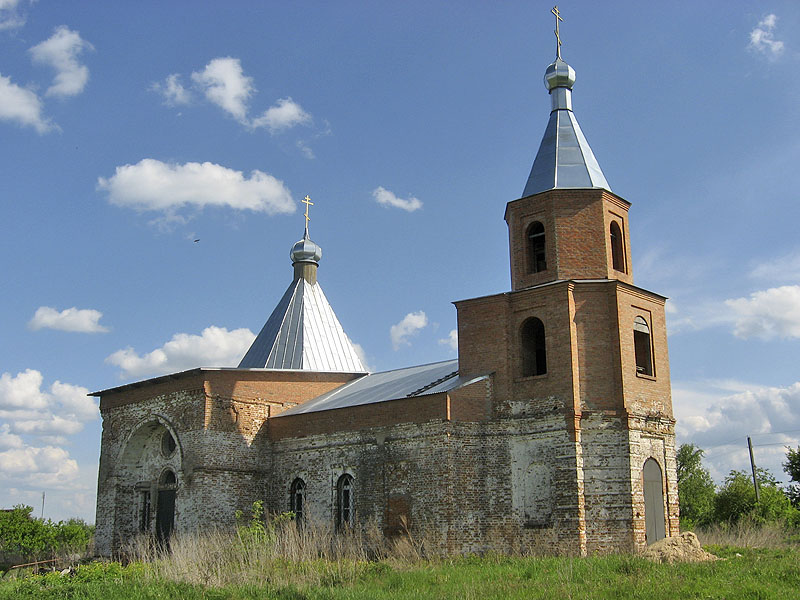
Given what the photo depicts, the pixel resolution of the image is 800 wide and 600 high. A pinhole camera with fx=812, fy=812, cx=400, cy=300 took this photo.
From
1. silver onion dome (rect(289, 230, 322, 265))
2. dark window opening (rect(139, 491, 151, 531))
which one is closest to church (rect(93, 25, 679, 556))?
dark window opening (rect(139, 491, 151, 531))

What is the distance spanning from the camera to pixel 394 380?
19688mm

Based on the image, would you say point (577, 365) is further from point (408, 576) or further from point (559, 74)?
point (559, 74)

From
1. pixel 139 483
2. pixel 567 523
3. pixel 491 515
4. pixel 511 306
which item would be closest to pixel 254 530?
pixel 491 515

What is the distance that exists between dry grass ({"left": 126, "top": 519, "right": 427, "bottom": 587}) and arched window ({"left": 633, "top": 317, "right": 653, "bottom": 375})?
5.50 metres

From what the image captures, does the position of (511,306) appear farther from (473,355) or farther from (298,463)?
(298,463)

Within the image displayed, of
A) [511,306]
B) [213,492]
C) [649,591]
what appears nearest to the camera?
[649,591]

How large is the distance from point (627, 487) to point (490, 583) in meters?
4.01

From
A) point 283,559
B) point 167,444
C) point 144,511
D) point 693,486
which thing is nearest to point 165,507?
point 144,511

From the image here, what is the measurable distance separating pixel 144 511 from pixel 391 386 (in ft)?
24.2

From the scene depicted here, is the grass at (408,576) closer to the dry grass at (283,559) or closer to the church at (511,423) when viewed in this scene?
the dry grass at (283,559)

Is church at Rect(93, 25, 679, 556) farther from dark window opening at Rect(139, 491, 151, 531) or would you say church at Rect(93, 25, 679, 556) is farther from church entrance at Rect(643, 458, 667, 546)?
dark window opening at Rect(139, 491, 151, 531)

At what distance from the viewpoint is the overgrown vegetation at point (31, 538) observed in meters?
23.5

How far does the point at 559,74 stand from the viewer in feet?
59.3

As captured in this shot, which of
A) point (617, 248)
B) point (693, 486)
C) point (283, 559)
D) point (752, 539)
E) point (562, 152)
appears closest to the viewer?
point (283, 559)
